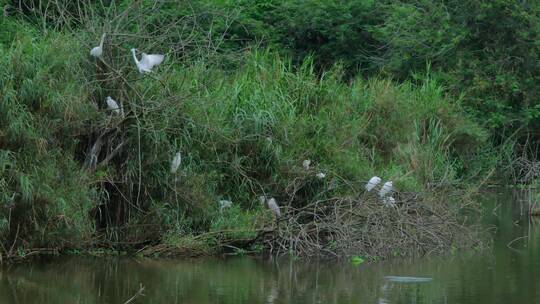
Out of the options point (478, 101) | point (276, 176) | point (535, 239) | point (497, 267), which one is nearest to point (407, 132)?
point (535, 239)

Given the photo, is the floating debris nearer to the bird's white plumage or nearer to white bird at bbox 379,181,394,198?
white bird at bbox 379,181,394,198

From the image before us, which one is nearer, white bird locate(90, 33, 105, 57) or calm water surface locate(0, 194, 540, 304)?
calm water surface locate(0, 194, 540, 304)

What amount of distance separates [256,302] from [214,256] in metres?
3.16

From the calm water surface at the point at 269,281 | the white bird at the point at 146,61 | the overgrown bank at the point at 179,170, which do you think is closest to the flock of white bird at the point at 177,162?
the white bird at the point at 146,61

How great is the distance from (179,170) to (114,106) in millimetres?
1200

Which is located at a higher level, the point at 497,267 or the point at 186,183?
the point at 186,183

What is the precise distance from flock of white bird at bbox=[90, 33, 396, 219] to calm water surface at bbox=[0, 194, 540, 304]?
2.78 ft

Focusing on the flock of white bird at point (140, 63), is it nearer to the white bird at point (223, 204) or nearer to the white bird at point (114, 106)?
the white bird at point (114, 106)

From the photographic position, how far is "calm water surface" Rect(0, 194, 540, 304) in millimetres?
9938

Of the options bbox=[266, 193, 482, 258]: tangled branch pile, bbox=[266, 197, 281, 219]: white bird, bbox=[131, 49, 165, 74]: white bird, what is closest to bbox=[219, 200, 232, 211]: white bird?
bbox=[266, 197, 281, 219]: white bird

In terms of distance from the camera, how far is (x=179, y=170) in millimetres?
12773

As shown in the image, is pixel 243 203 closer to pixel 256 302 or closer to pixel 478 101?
pixel 256 302

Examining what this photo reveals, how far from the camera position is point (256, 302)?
9641 mm

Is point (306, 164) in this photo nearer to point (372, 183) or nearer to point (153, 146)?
point (372, 183)
